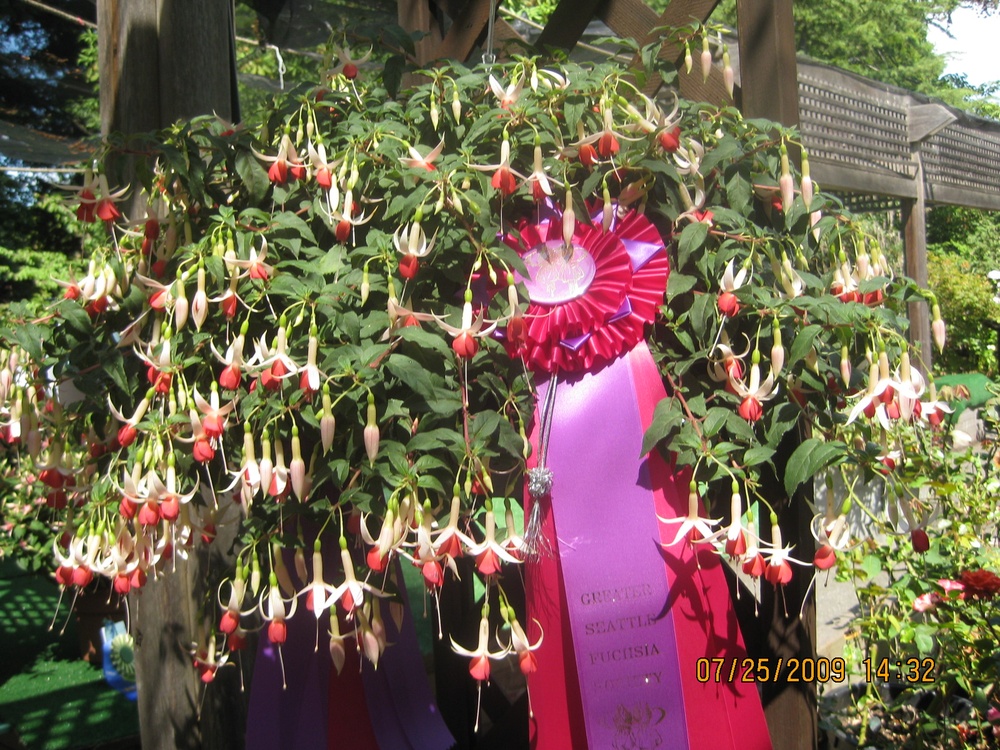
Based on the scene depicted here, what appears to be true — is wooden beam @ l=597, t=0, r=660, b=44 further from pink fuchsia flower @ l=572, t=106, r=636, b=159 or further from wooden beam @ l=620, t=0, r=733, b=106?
pink fuchsia flower @ l=572, t=106, r=636, b=159

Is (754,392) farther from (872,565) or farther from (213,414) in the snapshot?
(872,565)

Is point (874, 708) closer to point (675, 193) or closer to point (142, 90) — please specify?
point (675, 193)

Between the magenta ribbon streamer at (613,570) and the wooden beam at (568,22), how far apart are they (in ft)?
2.54

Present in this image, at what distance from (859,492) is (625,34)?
2653 mm

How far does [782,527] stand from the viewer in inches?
56.4

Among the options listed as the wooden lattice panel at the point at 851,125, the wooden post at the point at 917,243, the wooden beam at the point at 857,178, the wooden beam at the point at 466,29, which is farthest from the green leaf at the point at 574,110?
the wooden post at the point at 917,243

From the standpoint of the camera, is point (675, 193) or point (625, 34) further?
point (625, 34)

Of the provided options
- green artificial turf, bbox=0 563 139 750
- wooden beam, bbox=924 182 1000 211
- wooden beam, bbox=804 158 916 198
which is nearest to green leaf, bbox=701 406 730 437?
green artificial turf, bbox=0 563 139 750

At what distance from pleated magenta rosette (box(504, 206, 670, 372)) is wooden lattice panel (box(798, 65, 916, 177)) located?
3.99 m

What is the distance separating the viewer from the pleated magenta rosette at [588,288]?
1.22 m

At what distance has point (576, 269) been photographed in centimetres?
123

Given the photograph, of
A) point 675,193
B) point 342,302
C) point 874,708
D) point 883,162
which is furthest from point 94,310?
point 883,162

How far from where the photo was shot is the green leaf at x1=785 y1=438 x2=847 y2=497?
3.58 feet

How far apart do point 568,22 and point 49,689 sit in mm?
3410
